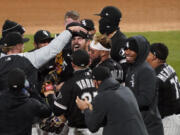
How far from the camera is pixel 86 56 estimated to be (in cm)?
638

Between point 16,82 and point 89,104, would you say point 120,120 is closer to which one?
point 89,104

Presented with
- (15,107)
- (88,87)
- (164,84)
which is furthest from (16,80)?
(164,84)

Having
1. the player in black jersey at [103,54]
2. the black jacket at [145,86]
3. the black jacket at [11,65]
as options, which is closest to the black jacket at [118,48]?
the player in black jersey at [103,54]

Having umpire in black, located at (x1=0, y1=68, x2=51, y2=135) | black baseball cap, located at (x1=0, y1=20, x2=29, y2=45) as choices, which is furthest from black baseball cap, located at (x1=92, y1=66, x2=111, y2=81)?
black baseball cap, located at (x1=0, y1=20, x2=29, y2=45)

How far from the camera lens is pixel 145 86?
6.32 m

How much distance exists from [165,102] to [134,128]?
1.73 meters

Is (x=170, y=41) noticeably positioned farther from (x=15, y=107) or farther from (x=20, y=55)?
(x=15, y=107)

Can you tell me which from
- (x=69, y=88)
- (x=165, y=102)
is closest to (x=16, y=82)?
(x=69, y=88)

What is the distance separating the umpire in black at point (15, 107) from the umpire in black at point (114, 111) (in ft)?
2.55

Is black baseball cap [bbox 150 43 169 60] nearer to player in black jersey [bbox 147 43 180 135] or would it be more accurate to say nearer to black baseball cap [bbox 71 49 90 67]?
player in black jersey [bbox 147 43 180 135]

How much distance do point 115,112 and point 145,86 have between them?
89 centimetres

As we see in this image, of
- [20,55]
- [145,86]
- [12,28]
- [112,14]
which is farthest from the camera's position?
[12,28]

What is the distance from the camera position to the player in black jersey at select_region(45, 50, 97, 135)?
6414 mm

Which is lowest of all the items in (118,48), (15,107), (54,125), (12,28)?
(54,125)
